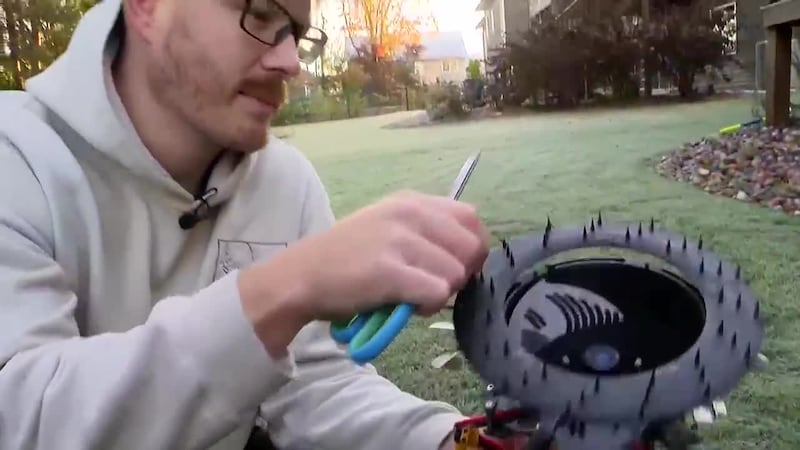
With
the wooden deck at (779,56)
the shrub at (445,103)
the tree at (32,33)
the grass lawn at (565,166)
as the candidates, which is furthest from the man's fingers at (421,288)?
the wooden deck at (779,56)

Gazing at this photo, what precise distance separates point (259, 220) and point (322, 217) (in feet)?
0.18

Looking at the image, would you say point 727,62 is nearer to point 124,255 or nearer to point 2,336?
point 124,255

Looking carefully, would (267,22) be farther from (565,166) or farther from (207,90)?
(565,166)

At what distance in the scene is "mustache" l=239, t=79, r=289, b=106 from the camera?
0.43m

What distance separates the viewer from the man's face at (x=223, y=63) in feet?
1.37

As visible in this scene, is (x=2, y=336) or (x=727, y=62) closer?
(x=2, y=336)

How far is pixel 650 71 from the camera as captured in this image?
1115mm

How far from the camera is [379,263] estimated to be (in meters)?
0.23

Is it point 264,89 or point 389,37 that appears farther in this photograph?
point 389,37

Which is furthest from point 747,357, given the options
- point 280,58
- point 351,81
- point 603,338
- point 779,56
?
point 779,56

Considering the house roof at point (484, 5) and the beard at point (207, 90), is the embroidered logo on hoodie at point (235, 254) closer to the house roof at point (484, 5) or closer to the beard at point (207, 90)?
the beard at point (207, 90)

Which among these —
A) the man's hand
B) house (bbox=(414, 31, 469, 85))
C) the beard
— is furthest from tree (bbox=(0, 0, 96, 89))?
the man's hand

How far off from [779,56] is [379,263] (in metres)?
1.13

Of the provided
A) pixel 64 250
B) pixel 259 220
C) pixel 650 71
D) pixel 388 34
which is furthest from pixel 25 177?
pixel 650 71
